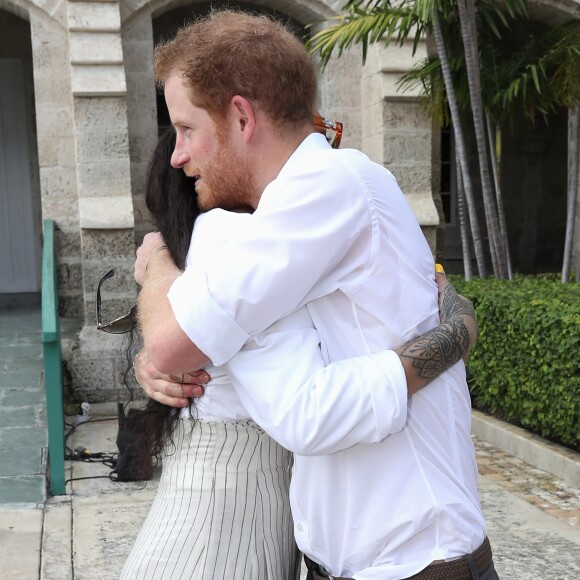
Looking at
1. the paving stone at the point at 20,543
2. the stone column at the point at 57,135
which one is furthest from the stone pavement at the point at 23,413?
the stone column at the point at 57,135

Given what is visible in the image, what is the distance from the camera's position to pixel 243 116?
1482 mm

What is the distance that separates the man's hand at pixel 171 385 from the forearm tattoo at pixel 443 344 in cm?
37

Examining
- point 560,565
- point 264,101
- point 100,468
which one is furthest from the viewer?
point 100,468

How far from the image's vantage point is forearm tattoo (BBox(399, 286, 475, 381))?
1.44 m

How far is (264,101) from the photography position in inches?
58.2

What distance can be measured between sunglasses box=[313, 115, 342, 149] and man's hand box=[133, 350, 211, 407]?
503 millimetres

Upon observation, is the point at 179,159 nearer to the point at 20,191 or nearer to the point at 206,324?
the point at 206,324

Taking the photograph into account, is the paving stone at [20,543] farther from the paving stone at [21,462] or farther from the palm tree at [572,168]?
the palm tree at [572,168]

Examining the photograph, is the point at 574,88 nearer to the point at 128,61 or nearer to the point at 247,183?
the point at 128,61

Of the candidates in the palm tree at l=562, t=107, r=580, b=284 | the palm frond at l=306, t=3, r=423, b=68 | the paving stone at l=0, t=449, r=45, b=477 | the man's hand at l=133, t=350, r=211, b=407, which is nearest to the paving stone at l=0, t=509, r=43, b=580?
the paving stone at l=0, t=449, r=45, b=477

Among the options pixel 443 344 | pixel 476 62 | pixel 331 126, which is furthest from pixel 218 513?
pixel 476 62

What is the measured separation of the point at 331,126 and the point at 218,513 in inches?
30.8

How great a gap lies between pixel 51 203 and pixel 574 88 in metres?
4.46

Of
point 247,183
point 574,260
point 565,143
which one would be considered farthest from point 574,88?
point 565,143
